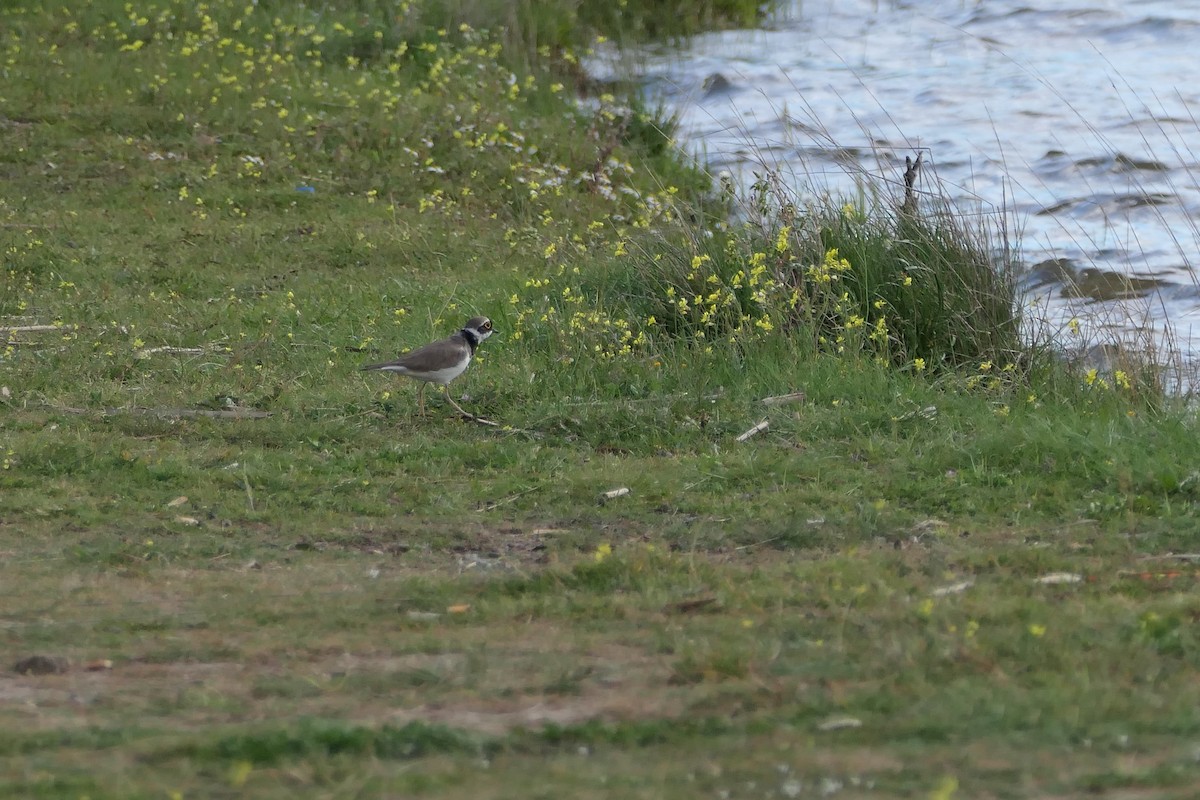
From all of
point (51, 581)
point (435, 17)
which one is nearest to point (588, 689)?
point (51, 581)

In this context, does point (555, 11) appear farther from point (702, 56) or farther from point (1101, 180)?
point (1101, 180)

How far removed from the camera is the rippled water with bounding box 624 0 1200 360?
12.2 metres

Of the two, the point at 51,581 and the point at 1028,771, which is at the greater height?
the point at 1028,771

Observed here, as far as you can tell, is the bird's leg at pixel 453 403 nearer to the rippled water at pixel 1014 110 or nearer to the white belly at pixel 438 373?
the white belly at pixel 438 373

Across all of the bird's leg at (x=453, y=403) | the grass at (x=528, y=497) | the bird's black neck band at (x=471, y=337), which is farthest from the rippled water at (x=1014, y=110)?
the bird's leg at (x=453, y=403)

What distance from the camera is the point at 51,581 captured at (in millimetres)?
5516

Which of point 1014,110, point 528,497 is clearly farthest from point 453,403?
point 1014,110

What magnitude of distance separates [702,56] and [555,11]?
77.7 inches

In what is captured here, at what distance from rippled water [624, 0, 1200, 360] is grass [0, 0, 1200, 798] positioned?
1.69 metres

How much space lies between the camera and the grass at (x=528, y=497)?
12.7 feet

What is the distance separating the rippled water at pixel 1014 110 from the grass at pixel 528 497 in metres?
1.69

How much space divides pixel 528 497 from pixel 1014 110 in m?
11.2

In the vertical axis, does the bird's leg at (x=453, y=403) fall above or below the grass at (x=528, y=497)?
below

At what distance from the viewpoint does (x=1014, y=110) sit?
1639cm
